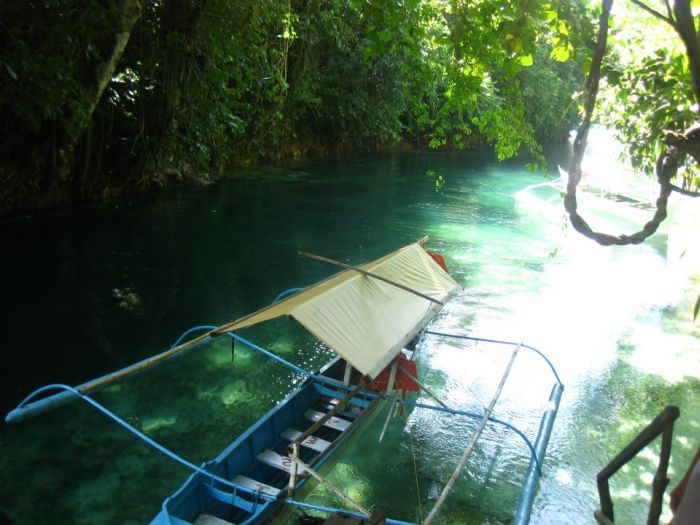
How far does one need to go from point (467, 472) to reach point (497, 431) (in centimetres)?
117

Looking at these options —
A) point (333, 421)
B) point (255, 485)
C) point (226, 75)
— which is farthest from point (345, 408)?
point (226, 75)

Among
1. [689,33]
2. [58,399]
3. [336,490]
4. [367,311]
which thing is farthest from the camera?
[367,311]

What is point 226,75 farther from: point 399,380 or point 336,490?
point 336,490

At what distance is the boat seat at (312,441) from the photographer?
6289mm

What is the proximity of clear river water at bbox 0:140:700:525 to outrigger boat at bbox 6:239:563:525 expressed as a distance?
2.15 ft

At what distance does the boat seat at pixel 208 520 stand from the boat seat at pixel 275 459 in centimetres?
93

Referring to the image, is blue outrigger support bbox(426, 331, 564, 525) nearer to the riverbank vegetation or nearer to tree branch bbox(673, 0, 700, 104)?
the riverbank vegetation

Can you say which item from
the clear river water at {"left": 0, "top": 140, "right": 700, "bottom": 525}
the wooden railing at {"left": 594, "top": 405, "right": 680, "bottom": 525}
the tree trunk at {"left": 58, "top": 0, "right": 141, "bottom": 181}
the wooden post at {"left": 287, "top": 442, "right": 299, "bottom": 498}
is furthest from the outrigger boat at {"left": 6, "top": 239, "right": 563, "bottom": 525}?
the tree trunk at {"left": 58, "top": 0, "right": 141, "bottom": 181}

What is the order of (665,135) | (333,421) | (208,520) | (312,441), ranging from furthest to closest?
(333,421)
(312,441)
(208,520)
(665,135)

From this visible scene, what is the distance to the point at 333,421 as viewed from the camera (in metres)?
6.86

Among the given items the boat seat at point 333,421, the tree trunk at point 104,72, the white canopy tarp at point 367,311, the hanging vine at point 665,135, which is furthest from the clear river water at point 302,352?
the hanging vine at point 665,135

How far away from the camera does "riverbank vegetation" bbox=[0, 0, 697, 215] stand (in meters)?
5.31

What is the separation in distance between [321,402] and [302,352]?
2.46m

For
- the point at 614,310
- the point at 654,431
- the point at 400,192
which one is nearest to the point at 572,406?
the point at 614,310
